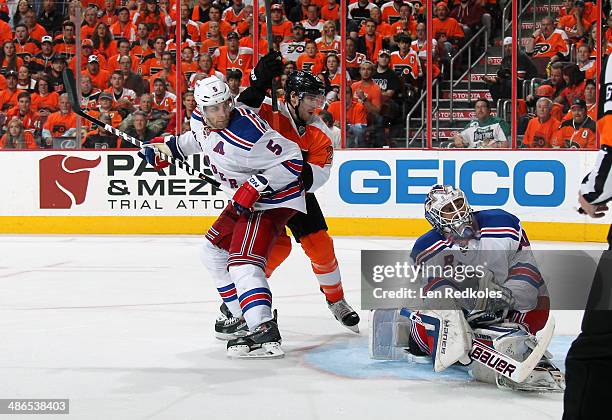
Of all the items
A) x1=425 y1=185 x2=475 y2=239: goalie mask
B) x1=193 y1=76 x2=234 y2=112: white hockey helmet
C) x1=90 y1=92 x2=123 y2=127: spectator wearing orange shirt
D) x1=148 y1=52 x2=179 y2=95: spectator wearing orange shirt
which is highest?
x1=148 y1=52 x2=179 y2=95: spectator wearing orange shirt

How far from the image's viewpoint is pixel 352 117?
29.3 ft

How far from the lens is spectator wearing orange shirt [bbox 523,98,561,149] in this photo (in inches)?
333

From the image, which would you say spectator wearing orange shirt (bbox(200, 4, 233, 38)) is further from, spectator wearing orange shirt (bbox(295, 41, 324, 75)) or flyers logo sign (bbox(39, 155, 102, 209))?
flyers logo sign (bbox(39, 155, 102, 209))

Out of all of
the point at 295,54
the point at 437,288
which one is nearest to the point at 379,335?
the point at 437,288

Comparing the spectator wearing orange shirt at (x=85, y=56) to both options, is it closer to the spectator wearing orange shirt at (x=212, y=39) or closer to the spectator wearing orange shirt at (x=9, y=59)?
the spectator wearing orange shirt at (x=9, y=59)

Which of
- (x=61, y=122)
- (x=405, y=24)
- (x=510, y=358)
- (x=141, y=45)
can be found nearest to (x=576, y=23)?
(x=405, y=24)

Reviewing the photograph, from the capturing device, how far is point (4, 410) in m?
3.12

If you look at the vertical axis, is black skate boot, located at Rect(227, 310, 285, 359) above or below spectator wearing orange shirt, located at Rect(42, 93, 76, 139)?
below

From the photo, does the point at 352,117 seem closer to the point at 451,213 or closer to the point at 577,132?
the point at 577,132

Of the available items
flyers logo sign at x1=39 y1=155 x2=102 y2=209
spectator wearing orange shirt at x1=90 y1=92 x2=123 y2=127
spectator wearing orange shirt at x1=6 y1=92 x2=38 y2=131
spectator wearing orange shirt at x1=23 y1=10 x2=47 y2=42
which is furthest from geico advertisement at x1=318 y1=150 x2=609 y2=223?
spectator wearing orange shirt at x1=23 y1=10 x2=47 y2=42

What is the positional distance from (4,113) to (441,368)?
272 inches

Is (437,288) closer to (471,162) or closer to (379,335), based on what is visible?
(379,335)

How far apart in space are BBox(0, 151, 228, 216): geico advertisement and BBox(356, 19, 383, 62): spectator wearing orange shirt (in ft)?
6.77

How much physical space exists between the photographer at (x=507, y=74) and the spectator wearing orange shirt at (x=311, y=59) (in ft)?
4.80
